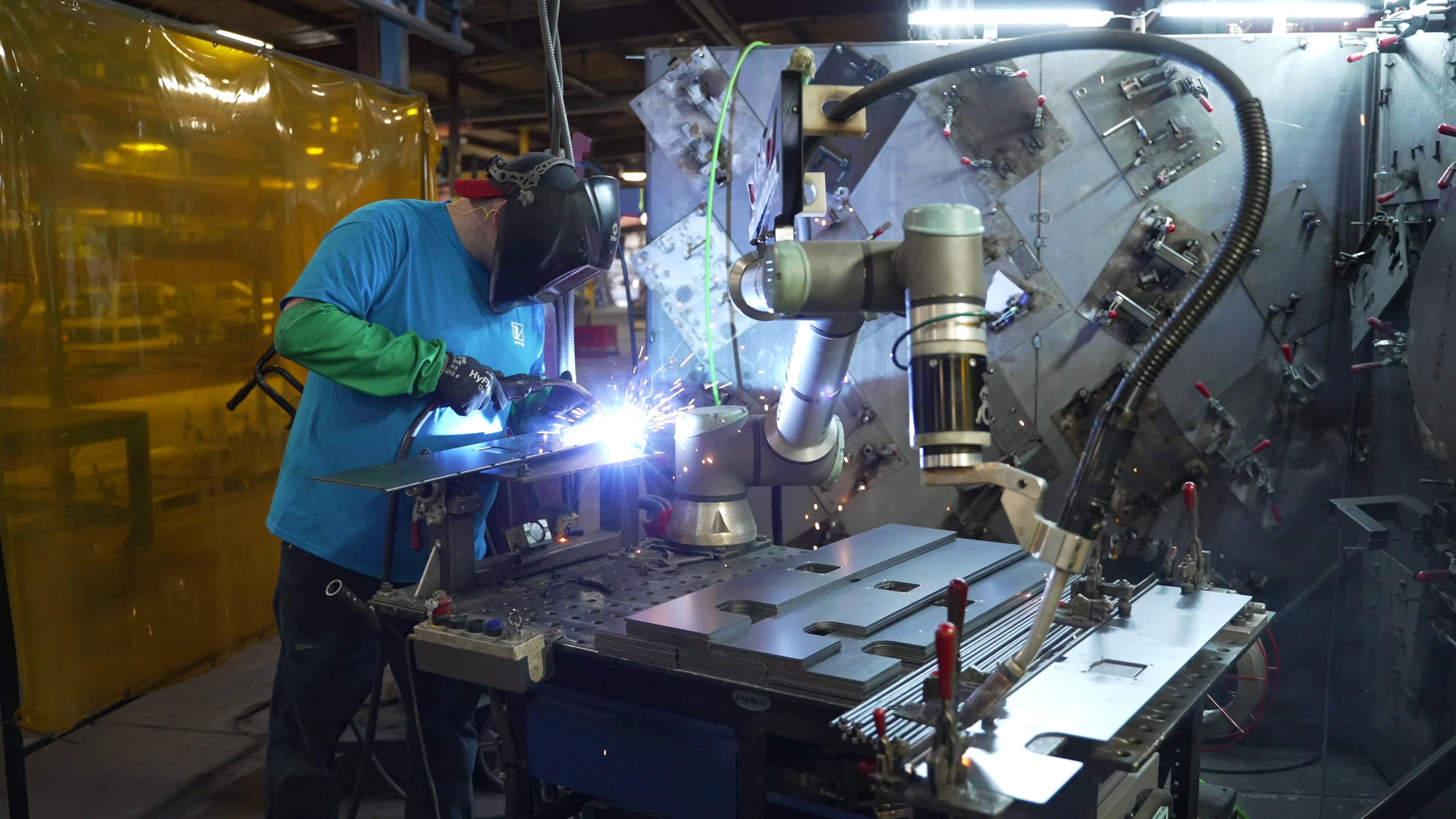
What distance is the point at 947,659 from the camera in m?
1.04

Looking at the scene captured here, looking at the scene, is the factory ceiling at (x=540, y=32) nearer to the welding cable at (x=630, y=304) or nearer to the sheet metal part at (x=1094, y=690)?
the welding cable at (x=630, y=304)

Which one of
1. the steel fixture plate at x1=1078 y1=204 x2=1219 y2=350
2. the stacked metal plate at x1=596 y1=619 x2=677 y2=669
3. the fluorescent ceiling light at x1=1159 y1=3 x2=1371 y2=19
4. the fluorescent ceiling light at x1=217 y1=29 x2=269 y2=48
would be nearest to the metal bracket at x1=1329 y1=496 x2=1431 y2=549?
the steel fixture plate at x1=1078 y1=204 x2=1219 y2=350

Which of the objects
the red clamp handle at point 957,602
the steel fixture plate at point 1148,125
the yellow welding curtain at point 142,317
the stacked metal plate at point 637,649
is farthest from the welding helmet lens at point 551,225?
the steel fixture plate at point 1148,125

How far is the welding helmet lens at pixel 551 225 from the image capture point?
2008 millimetres

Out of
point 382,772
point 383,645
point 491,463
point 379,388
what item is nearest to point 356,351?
point 379,388

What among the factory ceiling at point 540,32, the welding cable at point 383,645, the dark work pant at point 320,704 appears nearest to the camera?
the welding cable at point 383,645

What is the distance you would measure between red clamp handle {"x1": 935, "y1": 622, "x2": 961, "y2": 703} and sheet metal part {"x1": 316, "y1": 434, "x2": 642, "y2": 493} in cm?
93

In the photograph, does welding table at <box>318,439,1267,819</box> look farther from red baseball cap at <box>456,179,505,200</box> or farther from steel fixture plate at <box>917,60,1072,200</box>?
steel fixture plate at <box>917,60,1072,200</box>

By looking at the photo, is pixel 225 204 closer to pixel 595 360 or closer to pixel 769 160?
pixel 769 160

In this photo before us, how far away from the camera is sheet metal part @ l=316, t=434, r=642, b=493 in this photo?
1634 millimetres

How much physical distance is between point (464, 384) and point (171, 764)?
230cm

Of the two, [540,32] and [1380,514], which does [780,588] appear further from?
[540,32]

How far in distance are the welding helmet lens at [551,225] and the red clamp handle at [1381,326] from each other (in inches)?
97.7

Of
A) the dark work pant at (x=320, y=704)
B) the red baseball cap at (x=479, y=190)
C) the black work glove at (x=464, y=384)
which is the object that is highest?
the red baseball cap at (x=479, y=190)
